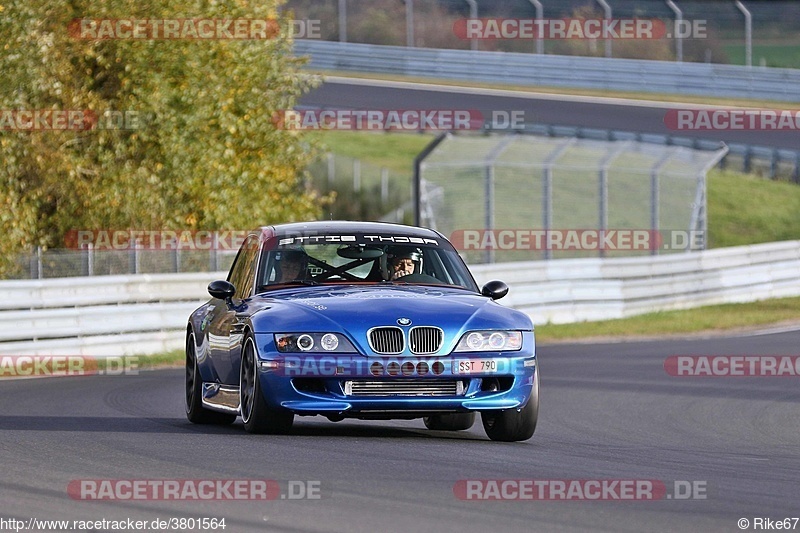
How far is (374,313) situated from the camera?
10.1m

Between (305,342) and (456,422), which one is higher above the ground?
(305,342)

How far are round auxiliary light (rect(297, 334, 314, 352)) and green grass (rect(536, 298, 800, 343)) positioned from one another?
45.3 ft

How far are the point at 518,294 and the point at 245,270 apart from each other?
1341 centimetres

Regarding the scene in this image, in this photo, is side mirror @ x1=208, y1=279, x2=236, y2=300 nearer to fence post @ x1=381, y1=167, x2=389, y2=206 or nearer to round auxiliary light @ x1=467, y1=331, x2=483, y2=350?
round auxiliary light @ x1=467, y1=331, x2=483, y2=350

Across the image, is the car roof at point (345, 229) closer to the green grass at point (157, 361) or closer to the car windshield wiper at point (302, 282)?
the car windshield wiper at point (302, 282)

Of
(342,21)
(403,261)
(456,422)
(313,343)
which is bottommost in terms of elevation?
(342,21)

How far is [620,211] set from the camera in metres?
40.7

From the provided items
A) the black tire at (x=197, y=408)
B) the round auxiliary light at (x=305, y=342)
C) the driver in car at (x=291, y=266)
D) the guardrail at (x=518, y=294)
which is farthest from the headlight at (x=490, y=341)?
the guardrail at (x=518, y=294)

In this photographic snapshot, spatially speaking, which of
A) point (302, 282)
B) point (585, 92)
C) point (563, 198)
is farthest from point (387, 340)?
point (585, 92)

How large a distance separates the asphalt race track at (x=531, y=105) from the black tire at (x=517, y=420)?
2975 cm

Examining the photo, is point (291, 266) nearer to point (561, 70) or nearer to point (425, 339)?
point (425, 339)

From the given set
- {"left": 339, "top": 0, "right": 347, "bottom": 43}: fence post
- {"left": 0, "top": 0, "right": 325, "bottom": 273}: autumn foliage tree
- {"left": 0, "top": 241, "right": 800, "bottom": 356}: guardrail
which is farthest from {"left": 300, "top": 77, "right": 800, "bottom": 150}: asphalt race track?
{"left": 0, "top": 0, "right": 325, "bottom": 273}: autumn foliage tree

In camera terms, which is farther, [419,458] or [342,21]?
[342,21]

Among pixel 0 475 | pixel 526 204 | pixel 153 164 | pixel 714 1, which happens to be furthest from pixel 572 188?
pixel 0 475
